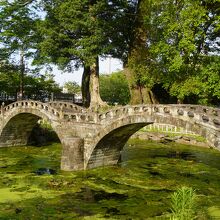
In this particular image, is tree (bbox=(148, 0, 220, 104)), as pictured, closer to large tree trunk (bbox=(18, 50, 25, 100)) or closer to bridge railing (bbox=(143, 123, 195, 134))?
bridge railing (bbox=(143, 123, 195, 134))

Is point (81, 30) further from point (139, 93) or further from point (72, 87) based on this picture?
point (72, 87)

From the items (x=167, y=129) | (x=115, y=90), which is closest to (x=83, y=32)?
(x=167, y=129)

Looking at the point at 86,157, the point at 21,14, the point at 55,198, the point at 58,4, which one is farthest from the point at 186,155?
the point at 21,14

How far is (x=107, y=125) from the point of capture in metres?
22.6

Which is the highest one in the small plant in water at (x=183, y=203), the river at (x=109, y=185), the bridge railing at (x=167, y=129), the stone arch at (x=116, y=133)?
the bridge railing at (x=167, y=129)

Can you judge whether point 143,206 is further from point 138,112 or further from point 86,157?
point 86,157

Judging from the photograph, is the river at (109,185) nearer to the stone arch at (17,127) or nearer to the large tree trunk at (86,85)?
the stone arch at (17,127)

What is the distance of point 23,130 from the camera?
35.0m

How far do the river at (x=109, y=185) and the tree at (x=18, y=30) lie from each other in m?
18.5


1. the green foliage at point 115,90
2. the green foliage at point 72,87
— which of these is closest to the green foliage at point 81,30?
the green foliage at point 115,90

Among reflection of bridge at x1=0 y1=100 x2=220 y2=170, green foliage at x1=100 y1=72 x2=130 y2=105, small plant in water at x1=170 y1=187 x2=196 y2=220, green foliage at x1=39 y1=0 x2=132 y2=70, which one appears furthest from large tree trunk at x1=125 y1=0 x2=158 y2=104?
small plant in water at x1=170 y1=187 x2=196 y2=220

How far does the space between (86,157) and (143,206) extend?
8261 mm

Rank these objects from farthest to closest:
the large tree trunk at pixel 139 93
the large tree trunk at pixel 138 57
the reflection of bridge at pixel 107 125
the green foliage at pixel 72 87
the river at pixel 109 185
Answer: the green foliage at pixel 72 87 < the large tree trunk at pixel 139 93 < the large tree trunk at pixel 138 57 < the reflection of bridge at pixel 107 125 < the river at pixel 109 185

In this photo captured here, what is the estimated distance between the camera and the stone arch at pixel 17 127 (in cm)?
3172
